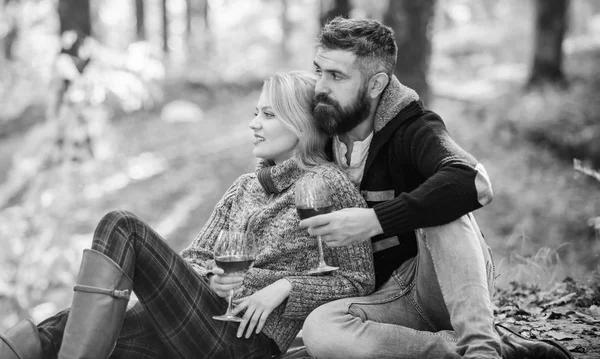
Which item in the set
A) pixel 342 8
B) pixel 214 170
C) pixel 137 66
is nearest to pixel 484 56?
pixel 214 170

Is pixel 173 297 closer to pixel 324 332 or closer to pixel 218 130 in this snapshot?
pixel 324 332

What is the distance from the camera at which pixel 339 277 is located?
2854mm

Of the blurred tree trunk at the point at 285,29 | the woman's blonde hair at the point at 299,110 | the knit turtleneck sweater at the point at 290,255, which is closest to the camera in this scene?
the knit turtleneck sweater at the point at 290,255

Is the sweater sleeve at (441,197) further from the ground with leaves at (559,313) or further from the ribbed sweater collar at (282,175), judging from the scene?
the ground with leaves at (559,313)

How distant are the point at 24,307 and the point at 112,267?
4064 mm

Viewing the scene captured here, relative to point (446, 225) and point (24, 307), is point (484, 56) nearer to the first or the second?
point (24, 307)

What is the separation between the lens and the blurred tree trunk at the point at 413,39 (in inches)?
219

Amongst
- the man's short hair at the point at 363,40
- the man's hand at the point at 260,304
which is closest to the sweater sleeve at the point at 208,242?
the man's hand at the point at 260,304

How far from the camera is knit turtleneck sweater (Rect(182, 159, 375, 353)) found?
281cm

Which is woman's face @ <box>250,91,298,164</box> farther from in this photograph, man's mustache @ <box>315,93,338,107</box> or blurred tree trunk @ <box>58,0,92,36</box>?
blurred tree trunk @ <box>58,0,92,36</box>

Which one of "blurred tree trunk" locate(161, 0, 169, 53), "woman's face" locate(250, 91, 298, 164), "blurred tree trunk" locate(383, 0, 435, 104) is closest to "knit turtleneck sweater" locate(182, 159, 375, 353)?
"woman's face" locate(250, 91, 298, 164)

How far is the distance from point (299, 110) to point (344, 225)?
0.84m

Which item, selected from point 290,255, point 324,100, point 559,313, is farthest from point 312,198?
point 559,313

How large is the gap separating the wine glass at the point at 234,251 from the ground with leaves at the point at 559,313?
1.60 m
